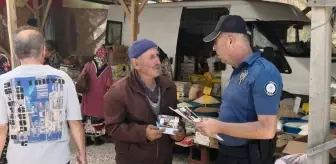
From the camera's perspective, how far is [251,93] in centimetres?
221

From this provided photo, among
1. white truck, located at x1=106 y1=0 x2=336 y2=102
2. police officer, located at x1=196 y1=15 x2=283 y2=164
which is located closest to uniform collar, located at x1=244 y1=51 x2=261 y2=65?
police officer, located at x1=196 y1=15 x2=283 y2=164

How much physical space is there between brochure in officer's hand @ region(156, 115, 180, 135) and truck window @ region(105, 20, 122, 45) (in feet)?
21.9

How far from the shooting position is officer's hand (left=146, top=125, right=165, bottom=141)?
102 inches

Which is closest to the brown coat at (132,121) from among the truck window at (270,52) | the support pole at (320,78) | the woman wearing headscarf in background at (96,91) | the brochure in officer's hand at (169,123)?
the brochure in officer's hand at (169,123)

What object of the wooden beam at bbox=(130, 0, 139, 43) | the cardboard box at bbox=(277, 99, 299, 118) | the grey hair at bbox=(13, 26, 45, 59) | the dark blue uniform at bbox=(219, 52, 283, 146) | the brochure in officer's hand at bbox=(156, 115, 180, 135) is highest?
the wooden beam at bbox=(130, 0, 139, 43)

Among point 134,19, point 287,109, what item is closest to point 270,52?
point 287,109

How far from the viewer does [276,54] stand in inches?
254

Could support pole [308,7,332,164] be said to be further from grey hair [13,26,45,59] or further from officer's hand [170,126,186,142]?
grey hair [13,26,45,59]

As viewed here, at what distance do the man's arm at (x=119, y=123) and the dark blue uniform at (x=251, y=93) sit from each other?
582mm

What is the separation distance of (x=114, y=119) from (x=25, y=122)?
0.57 meters

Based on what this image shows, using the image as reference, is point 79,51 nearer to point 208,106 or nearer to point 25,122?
point 208,106

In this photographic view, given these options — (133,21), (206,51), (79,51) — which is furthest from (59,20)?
(133,21)

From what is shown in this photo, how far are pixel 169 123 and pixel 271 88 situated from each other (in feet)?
2.39

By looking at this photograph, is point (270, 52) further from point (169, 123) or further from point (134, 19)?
point (169, 123)
